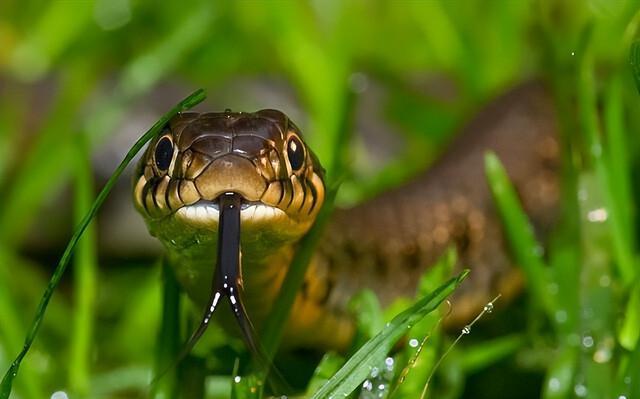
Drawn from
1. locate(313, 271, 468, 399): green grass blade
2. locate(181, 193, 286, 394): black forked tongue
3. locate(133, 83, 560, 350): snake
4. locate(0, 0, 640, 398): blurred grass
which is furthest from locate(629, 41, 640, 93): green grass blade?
locate(181, 193, 286, 394): black forked tongue

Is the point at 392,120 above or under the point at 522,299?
above

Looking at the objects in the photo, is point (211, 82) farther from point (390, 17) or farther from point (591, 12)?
point (591, 12)

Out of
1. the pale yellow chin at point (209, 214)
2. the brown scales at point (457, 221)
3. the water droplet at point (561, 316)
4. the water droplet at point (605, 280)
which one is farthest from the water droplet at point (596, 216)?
the pale yellow chin at point (209, 214)

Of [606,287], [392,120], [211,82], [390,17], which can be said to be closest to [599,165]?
[606,287]

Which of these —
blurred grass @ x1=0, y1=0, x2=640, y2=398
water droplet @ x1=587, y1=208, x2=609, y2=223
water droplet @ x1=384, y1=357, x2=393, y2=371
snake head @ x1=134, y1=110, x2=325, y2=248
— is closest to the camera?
snake head @ x1=134, y1=110, x2=325, y2=248

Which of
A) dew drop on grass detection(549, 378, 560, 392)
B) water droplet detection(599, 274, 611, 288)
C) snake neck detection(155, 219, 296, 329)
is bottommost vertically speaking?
dew drop on grass detection(549, 378, 560, 392)

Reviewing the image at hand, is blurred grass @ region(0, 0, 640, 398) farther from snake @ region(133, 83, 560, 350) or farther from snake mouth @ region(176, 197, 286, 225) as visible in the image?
snake mouth @ region(176, 197, 286, 225)

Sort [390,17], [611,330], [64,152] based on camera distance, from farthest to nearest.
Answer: [390,17]
[64,152]
[611,330]

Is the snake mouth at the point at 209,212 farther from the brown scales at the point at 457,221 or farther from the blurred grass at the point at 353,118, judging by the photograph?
the brown scales at the point at 457,221
